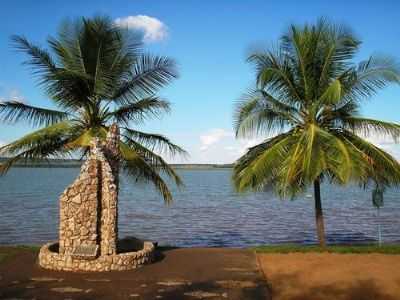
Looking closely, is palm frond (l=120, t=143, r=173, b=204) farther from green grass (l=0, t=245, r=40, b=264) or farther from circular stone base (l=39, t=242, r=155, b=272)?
green grass (l=0, t=245, r=40, b=264)

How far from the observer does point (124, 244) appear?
13.6m

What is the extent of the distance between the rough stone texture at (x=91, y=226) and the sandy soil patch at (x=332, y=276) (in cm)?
359

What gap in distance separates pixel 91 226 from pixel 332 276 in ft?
19.9

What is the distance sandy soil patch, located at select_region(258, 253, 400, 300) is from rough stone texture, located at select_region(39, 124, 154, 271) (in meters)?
3.59

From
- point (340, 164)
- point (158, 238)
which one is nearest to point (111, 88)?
point (340, 164)

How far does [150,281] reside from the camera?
9.69 meters

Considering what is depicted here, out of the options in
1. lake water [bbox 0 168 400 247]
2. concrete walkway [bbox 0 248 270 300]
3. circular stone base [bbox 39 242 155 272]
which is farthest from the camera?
lake water [bbox 0 168 400 247]

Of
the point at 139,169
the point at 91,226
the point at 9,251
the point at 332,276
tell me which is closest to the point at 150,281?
the point at 91,226

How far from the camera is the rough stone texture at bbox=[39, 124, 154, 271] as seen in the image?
10.7 metres

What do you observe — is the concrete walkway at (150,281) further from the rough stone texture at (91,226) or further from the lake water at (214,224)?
the lake water at (214,224)

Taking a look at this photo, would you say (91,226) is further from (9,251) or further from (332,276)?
(332,276)

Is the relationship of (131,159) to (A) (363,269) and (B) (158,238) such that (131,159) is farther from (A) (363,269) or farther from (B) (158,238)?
(B) (158,238)

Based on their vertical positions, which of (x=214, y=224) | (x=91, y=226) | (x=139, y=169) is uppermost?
(x=139, y=169)

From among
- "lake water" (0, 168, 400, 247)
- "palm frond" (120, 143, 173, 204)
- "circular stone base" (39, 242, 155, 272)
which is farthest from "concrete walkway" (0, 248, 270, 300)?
"lake water" (0, 168, 400, 247)
